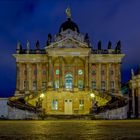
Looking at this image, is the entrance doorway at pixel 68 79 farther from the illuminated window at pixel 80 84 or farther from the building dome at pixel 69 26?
the building dome at pixel 69 26

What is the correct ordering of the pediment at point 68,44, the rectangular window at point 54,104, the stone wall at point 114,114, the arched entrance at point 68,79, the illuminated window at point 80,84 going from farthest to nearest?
the arched entrance at point 68,79, the illuminated window at point 80,84, the pediment at point 68,44, the rectangular window at point 54,104, the stone wall at point 114,114

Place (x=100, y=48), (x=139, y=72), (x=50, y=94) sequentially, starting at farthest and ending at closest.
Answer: (x=100, y=48) < (x=139, y=72) < (x=50, y=94)

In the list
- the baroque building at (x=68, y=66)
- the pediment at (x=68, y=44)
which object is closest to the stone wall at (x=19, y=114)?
the baroque building at (x=68, y=66)

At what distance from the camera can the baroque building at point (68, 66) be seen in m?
73.2

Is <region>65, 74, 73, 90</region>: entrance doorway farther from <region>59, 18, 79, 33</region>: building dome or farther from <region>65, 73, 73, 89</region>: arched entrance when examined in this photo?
<region>59, 18, 79, 33</region>: building dome

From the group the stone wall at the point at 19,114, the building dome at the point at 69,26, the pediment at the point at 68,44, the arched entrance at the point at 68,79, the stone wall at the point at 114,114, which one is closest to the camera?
the stone wall at the point at 114,114

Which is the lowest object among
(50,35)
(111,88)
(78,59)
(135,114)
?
(135,114)

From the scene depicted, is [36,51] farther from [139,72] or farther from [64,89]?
[139,72]

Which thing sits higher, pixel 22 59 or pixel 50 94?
pixel 22 59

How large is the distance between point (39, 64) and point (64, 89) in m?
10.1

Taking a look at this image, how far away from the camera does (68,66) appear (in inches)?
3039

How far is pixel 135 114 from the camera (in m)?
73.2

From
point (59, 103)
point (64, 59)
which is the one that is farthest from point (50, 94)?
point (64, 59)

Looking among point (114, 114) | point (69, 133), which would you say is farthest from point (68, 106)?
point (69, 133)
